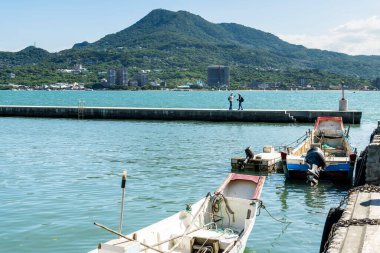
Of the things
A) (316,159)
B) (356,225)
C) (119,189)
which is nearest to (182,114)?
(316,159)

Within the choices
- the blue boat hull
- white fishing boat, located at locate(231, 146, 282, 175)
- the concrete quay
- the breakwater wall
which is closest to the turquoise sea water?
the blue boat hull

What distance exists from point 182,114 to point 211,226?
127 feet

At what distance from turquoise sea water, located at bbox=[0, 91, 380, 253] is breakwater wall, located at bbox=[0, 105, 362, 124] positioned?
838cm

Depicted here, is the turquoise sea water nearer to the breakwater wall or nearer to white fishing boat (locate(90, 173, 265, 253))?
white fishing boat (locate(90, 173, 265, 253))

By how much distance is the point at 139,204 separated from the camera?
17453 mm

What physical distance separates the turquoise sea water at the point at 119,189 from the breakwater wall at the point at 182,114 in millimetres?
8376

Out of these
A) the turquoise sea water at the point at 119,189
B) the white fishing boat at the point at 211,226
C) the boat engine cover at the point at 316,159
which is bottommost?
the turquoise sea water at the point at 119,189

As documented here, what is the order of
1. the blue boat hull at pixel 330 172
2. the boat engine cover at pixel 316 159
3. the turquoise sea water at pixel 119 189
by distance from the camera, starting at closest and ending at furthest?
the turquoise sea water at pixel 119 189 < the blue boat hull at pixel 330 172 < the boat engine cover at pixel 316 159

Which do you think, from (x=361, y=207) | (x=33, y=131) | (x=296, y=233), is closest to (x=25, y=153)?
(x=33, y=131)

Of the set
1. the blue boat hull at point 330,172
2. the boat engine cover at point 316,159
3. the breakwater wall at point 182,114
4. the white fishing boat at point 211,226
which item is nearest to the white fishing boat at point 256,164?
the blue boat hull at point 330,172

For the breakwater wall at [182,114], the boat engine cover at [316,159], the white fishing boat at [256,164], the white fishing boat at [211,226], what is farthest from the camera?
the breakwater wall at [182,114]

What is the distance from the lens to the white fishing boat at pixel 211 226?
10875 mm

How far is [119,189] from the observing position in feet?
64.9

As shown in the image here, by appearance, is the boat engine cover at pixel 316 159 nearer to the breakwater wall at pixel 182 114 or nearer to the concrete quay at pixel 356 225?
the concrete quay at pixel 356 225
